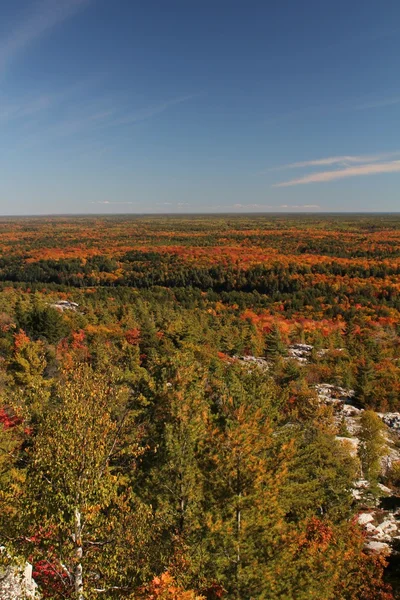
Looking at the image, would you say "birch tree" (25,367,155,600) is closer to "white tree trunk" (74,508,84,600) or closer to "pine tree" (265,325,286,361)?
Answer: "white tree trunk" (74,508,84,600)

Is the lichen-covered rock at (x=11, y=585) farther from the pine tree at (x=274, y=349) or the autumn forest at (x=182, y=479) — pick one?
the pine tree at (x=274, y=349)

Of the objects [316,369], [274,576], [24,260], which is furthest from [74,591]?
[24,260]

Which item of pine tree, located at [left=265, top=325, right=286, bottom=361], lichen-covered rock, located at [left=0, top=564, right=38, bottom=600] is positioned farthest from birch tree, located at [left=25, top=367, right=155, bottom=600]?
pine tree, located at [left=265, top=325, right=286, bottom=361]

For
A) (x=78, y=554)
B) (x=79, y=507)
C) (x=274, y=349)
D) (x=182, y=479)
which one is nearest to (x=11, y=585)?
(x=78, y=554)

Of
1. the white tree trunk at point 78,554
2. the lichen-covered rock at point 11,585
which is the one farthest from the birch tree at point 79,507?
the lichen-covered rock at point 11,585

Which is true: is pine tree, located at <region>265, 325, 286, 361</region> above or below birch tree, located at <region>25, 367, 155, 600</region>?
below

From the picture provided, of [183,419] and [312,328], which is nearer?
[183,419]

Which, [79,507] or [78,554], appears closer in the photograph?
[79,507]

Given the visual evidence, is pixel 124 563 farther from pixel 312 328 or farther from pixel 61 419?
pixel 312 328

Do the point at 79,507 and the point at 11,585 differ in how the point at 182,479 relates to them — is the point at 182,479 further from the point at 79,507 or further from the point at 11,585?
the point at 11,585

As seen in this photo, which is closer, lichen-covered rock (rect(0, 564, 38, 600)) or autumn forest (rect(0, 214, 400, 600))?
autumn forest (rect(0, 214, 400, 600))

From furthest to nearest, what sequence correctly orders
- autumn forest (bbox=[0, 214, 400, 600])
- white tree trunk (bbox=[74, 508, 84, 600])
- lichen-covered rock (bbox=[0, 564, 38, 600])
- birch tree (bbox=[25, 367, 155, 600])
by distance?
1. lichen-covered rock (bbox=[0, 564, 38, 600])
2. autumn forest (bbox=[0, 214, 400, 600])
3. white tree trunk (bbox=[74, 508, 84, 600])
4. birch tree (bbox=[25, 367, 155, 600])
